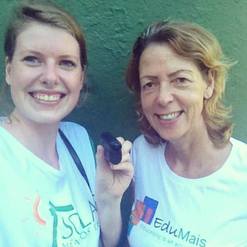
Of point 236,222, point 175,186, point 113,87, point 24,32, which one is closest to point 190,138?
point 175,186

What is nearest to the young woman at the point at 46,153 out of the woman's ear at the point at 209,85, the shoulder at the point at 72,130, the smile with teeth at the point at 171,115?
the shoulder at the point at 72,130

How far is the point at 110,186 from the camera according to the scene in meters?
2.83

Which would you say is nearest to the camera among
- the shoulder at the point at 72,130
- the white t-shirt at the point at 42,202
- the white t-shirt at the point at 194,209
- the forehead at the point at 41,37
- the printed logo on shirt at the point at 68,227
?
the white t-shirt at the point at 42,202

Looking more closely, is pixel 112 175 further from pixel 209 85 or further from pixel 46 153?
pixel 209 85

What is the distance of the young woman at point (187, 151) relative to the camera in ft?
8.93

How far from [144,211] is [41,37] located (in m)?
1.06

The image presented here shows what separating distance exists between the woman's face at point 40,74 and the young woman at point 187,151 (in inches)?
17.8

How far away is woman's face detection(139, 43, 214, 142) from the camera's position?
8.94 feet

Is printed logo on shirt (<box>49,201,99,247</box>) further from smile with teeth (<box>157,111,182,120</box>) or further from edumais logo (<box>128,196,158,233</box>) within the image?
smile with teeth (<box>157,111,182,120</box>)

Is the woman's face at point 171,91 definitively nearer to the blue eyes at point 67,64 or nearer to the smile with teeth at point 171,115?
the smile with teeth at point 171,115

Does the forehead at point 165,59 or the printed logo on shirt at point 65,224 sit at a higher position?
the forehead at point 165,59

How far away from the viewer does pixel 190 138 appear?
2889 millimetres

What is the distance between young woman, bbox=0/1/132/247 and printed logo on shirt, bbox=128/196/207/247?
17 centimetres

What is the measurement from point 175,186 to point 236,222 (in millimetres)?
361
